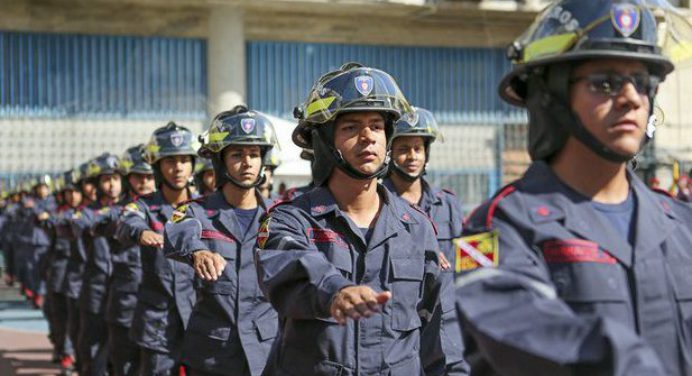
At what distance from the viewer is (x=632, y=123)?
321 cm

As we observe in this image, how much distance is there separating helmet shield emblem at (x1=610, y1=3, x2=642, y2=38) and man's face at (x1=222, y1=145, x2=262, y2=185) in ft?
15.1

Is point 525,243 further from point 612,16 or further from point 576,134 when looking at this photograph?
point 612,16

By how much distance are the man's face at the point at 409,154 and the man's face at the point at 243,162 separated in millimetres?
1038

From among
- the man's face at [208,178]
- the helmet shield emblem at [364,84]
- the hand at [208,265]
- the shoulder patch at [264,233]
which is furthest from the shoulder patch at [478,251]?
the man's face at [208,178]

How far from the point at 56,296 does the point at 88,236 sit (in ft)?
6.00

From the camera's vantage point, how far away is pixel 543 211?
3.25m

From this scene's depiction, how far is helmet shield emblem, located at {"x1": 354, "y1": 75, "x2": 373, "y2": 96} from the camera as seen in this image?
520 cm

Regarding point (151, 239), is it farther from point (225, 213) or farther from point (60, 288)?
point (60, 288)

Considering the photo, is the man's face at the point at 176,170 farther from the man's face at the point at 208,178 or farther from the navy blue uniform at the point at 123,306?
the man's face at the point at 208,178

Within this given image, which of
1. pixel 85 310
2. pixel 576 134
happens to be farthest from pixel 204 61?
pixel 576 134

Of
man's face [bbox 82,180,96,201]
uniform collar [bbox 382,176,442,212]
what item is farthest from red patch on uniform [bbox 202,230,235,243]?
man's face [bbox 82,180,96,201]

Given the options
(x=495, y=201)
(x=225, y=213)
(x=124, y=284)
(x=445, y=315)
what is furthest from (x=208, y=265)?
(x=124, y=284)

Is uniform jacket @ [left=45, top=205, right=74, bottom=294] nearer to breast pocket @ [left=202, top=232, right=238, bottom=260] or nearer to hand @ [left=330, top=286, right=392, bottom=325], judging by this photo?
breast pocket @ [left=202, top=232, right=238, bottom=260]

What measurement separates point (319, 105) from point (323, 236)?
65 cm
